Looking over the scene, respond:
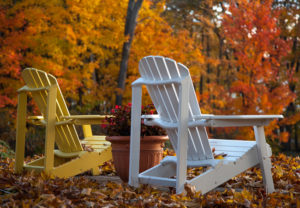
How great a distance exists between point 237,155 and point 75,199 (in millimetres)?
1406

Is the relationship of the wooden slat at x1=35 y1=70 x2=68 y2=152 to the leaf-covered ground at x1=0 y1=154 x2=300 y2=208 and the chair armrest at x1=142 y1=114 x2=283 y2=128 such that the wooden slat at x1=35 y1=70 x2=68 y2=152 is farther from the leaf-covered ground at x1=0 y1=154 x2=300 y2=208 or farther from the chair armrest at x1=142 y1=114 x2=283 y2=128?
the chair armrest at x1=142 y1=114 x2=283 y2=128

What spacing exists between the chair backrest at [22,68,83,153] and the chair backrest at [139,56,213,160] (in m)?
1.18

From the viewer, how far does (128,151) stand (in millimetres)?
3896

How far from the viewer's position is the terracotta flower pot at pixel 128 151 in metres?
3.87

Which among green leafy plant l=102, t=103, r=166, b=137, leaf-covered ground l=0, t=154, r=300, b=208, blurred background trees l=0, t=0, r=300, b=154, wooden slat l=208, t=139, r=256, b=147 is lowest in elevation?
leaf-covered ground l=0, t=154, r=300, b=208

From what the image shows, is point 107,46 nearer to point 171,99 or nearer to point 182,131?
point 171,99

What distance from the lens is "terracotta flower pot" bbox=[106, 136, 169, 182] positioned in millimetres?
3869

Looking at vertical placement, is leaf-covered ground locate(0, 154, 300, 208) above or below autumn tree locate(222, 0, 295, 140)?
below

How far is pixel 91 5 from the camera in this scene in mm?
9469

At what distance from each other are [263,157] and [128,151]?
4.24ft

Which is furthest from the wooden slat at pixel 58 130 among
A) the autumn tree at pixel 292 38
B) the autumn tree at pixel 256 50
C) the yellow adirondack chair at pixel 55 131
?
Result: the autumn tree at pixel 292 38

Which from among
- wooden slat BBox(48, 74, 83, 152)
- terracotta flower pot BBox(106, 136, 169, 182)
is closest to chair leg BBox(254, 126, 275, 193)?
terracotta flower pot BBox(106, 136, 169, 182)

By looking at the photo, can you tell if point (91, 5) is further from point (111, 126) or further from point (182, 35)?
point (111, 126)

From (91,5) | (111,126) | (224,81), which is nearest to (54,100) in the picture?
(111,126)
